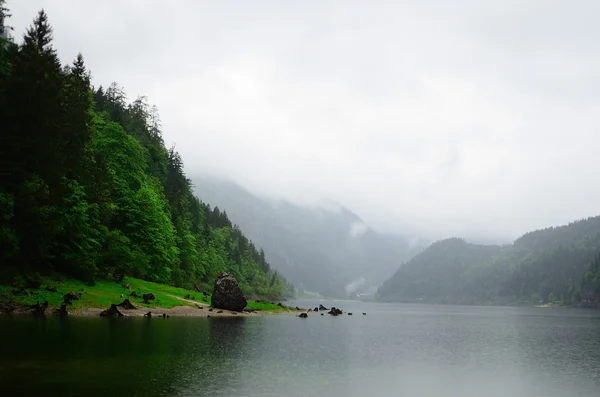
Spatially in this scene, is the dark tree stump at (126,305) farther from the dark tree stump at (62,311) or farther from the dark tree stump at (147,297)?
the dark tree stump at (62,311)

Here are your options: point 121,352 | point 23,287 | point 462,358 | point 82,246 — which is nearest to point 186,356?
point 121,352

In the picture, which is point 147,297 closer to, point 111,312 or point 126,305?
point 126,305

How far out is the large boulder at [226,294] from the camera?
88438mm

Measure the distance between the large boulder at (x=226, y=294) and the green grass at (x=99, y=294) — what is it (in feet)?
10.8

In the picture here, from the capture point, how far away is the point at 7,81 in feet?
185

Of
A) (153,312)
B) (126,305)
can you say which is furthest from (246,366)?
(153,312)

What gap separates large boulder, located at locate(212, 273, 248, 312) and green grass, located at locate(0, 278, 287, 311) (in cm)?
330

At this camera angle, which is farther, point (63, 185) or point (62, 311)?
point (63, 185)

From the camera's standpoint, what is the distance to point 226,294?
8888cm

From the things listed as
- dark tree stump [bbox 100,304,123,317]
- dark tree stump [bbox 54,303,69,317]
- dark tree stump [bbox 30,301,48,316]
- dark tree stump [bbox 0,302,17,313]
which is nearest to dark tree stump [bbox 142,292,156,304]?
dark tree stump [bbox 100,304,123,317]

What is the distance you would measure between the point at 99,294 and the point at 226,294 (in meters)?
28.8

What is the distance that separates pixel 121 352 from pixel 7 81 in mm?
42306

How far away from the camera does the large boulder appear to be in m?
88.4

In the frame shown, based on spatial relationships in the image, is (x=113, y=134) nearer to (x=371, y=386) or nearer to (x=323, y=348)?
(x=323, y=348)
